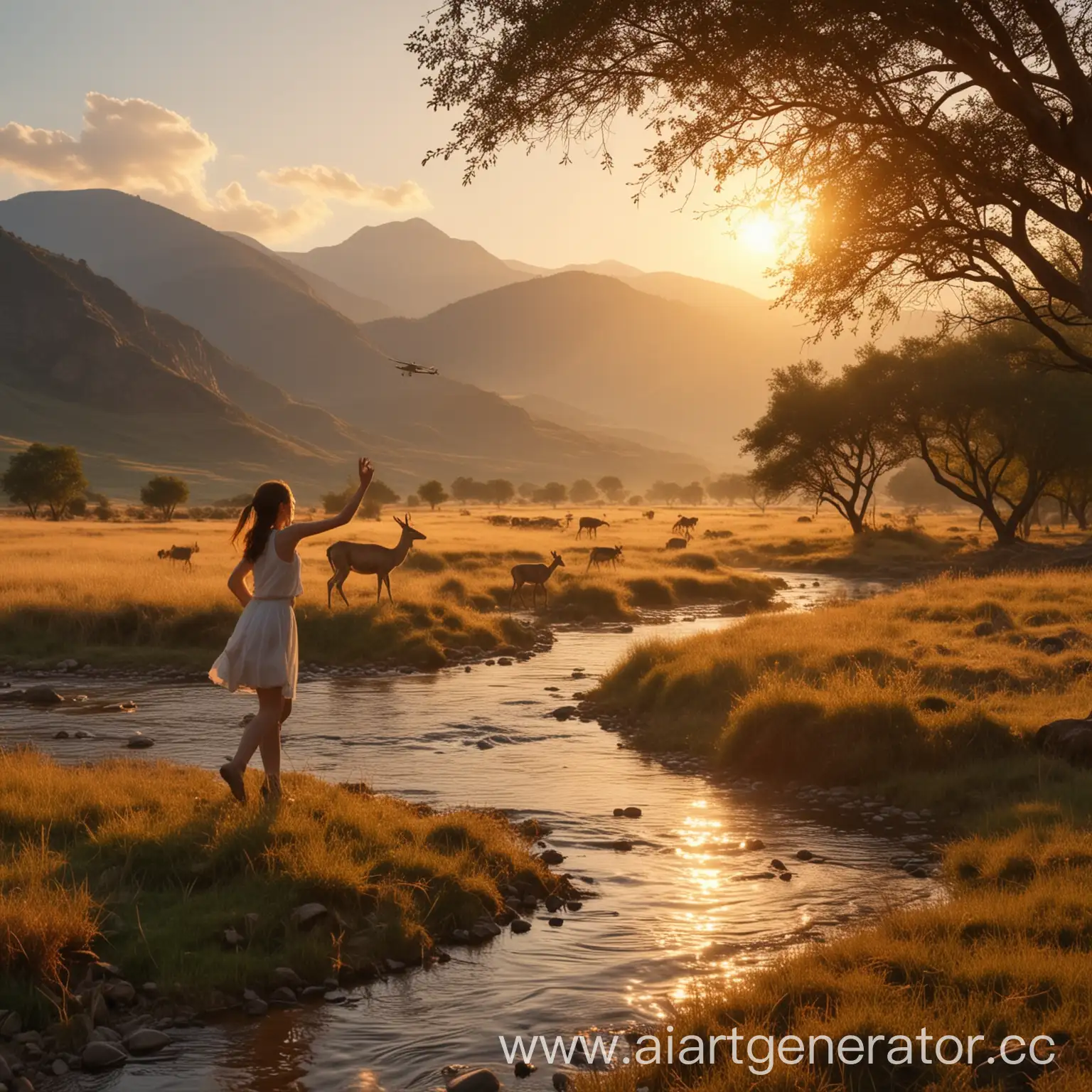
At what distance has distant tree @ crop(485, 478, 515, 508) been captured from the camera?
6640 inches

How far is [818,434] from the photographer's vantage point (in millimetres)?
66062

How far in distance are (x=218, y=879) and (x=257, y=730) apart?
4.81ft

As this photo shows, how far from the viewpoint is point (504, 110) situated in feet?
43.0

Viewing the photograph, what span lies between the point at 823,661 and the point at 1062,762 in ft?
20.8

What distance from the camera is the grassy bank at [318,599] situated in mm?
26547

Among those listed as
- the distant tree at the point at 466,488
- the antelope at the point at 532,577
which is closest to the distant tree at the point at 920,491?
the distant tree at the point at 466,488

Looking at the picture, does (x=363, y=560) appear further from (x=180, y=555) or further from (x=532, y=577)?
(x=180, y=555)

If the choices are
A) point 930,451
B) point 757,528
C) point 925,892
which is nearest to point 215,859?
point 925,892

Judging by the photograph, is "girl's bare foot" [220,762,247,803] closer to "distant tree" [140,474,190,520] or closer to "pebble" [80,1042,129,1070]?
"pebble" [80,1042,129,1070]

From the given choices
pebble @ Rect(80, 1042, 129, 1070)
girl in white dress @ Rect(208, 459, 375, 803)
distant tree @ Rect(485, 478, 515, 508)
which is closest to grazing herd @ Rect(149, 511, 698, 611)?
Answer: girl in white dress @ Rect(208, 459, 375, 803)

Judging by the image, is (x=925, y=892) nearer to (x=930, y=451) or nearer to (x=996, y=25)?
(x=996, y=25)

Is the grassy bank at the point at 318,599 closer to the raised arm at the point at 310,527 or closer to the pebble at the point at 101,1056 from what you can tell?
the raised arm at the point at 310,527

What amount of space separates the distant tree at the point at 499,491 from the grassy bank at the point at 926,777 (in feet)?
455

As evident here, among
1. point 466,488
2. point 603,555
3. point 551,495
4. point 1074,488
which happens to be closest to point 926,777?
point 603,555
